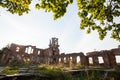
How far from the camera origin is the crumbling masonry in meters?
20.9

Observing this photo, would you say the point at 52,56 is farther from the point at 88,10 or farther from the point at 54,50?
the point at 88,10

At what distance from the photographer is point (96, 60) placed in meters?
22.6

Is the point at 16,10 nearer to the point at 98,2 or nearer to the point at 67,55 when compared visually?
the point at 98,2

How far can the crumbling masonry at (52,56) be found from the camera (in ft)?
68.6

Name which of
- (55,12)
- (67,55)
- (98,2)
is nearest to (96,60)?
(67,55)

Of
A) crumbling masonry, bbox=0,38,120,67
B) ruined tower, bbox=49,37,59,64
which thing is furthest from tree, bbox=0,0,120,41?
ruined tower, bbox=49,37,59,64

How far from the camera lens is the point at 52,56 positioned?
30594mm

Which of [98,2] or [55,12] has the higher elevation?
[98,2]

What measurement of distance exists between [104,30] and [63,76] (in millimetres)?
3907

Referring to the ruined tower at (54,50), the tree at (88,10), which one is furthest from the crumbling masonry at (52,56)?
the tree at (88,10)

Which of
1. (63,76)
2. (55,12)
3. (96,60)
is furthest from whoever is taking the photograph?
(96,60)

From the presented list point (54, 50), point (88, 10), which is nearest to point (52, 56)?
point (54, 50)

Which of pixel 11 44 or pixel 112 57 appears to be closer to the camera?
pixel 112 57

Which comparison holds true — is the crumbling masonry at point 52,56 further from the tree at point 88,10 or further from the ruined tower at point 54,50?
the tree at point 88,10
